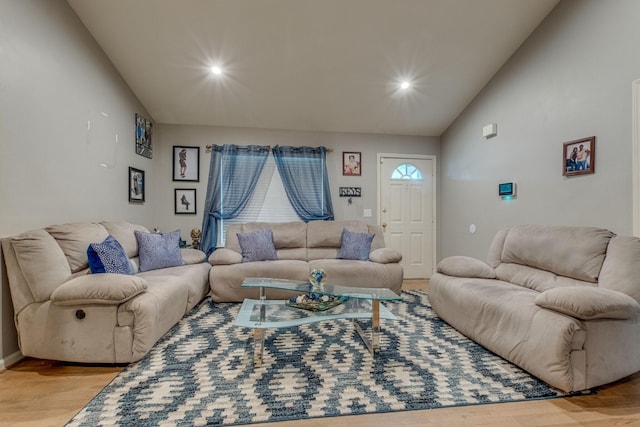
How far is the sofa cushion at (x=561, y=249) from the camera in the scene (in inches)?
84.8

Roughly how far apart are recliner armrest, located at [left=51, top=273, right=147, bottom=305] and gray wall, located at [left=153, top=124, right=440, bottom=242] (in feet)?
7.97

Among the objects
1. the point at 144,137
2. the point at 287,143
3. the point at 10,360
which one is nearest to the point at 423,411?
the point at 10,360

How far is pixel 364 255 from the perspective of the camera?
3.84 meters

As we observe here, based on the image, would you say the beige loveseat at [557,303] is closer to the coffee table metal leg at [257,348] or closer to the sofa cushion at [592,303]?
the sofa cushion at [592,303]

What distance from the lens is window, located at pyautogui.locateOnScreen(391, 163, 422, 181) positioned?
482 centimetres

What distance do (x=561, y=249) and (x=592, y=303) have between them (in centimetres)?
82

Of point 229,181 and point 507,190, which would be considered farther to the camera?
point 229,181

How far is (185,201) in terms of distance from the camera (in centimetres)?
439

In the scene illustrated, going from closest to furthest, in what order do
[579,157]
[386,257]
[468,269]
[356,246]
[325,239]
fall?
[579,157], [468,269], [386,257], [356,246], [325,239]

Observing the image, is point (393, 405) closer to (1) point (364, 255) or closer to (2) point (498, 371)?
(2) point (498, 371)

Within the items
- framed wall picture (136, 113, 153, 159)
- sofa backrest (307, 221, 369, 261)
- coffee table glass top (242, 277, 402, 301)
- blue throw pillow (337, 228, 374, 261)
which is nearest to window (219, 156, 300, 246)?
sofa backrest (307, 221, 369, 261)

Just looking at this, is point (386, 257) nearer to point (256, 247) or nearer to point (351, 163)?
point (256, 247)

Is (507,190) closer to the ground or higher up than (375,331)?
higher up

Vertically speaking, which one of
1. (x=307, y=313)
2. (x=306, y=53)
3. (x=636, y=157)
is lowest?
(x=307, y=313)
